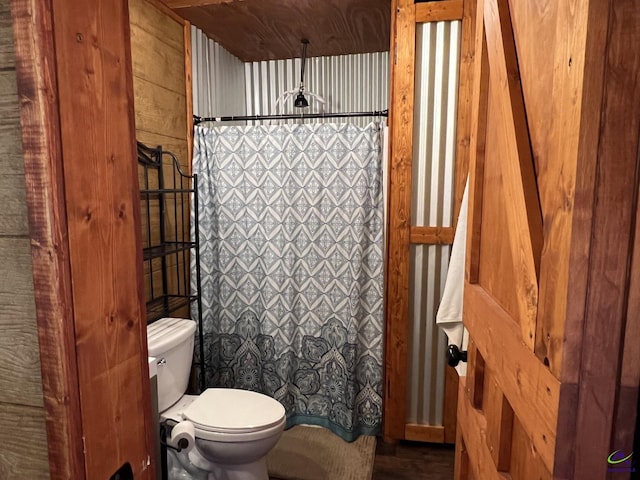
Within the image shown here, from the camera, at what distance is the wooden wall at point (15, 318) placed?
604mm

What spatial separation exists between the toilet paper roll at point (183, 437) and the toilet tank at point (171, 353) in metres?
0.22

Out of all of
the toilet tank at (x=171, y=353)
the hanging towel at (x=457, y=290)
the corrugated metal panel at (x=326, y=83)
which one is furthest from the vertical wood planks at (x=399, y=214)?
the toilet tank at (x=171, y=353)

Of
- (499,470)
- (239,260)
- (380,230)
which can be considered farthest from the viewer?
(239,260)

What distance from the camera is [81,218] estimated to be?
620mm

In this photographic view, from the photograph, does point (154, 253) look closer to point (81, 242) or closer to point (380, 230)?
point (380, 230)

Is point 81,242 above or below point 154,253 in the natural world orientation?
above

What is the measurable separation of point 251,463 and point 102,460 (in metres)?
1.21

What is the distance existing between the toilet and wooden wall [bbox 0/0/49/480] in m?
1.03

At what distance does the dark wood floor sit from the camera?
Result: 2.01m

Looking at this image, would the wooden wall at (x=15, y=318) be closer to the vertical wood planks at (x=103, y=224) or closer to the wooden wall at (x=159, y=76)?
the vertical wood planks at (x=103, y=224)

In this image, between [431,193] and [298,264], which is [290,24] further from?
[298,264]

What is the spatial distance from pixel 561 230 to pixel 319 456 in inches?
77.1

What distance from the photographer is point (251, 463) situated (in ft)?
5.71

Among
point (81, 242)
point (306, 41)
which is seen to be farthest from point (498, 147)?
point (306, 41)
